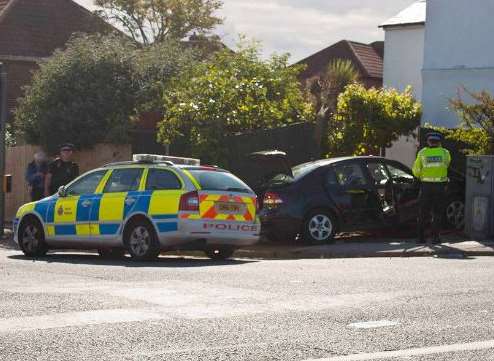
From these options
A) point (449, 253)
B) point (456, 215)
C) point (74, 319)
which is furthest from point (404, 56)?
point (74, 319)

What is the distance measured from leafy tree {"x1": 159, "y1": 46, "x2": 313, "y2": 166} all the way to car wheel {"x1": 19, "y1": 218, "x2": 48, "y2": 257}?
5.20 metres

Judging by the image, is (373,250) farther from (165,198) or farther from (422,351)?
(422,351)

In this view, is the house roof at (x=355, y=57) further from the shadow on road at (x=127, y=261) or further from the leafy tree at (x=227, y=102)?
the shadow on road at (x=127, y=261)

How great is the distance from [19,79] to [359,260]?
29.4 m

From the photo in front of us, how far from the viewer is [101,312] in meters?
9.63

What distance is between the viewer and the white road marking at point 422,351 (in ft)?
25.2

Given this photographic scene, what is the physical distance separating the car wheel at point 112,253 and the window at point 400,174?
4710 millimetres

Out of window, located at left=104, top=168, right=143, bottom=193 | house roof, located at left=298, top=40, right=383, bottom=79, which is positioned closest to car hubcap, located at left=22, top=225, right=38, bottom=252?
window, located at left=104, top=168, right=143, bottom=193

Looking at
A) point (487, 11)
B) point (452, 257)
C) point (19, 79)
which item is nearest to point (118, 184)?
point (452, 257)

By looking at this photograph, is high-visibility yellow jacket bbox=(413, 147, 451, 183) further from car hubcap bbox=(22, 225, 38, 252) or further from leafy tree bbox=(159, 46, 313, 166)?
car hubcap bbox=(22, 225, 38, 252)

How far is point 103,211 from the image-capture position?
16.8 meters

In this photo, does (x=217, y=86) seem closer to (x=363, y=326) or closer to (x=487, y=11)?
(x=487, y=11)

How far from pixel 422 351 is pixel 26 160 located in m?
19.8

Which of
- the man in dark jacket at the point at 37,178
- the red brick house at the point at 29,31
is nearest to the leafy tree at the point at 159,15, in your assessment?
the red brick house at the point at 29,31
